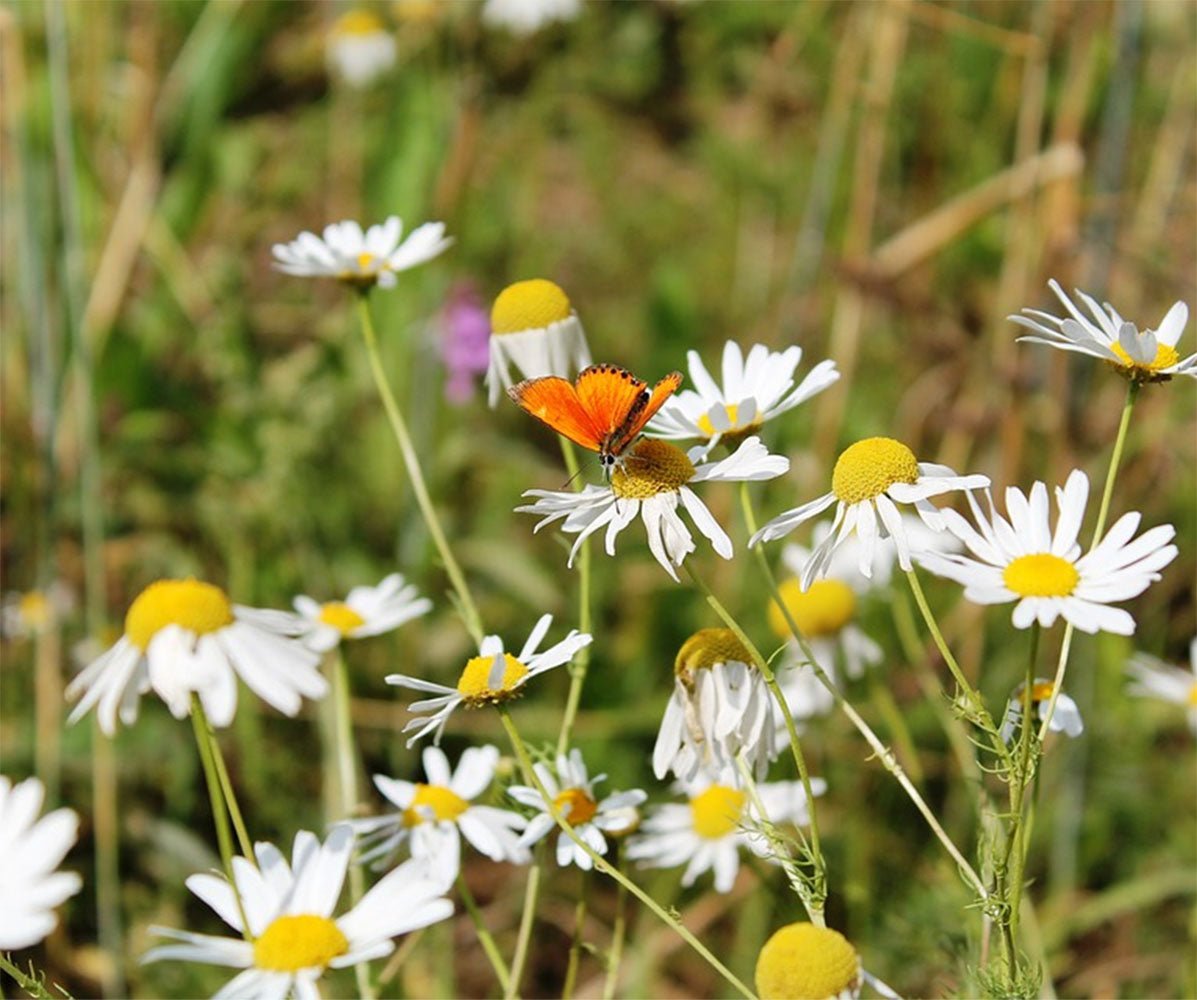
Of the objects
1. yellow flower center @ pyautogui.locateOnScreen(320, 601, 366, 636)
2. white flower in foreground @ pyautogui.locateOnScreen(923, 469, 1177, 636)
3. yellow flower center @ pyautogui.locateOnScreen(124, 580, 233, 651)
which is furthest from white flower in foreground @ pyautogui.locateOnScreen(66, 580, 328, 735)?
white flower in foreground @ pyautogui.locateOnScreen(923, 469, 1177, 636)

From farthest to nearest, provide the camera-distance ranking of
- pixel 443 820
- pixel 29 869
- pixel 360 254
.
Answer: pixel 360 254
pixel 443 820
pixel 29 869

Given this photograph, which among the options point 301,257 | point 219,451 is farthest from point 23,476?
point 301,257

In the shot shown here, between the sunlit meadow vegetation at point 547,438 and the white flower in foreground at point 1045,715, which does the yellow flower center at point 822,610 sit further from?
the white flower in foreground at point 1045,715

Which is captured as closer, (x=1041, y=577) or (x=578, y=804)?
(x=1041, y=577)

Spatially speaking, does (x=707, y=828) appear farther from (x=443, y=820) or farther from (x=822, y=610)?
(x=822, y=610)

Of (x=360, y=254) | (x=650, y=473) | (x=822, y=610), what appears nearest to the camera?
(x=650, y=473)

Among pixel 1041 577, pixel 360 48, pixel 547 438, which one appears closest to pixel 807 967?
pixel 1041 577

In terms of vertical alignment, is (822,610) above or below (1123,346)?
below

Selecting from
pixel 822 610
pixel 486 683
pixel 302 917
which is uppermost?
pixel 486 683
